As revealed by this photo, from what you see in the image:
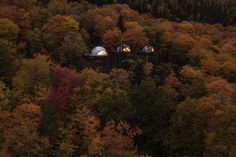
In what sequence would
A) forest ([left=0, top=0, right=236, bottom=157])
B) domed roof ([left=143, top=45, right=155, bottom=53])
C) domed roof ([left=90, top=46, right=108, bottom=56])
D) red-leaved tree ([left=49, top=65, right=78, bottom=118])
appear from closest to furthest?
1. forest ([left=0, top=0, right=236, bottom=157])
2. red-leaved tree ([left=49, top=65, right=78, bottom=118])
3. domed roof ([left=90, top=46, right=108, bottom=56])
4. domed roof ([left=143, top=45, right=155, bottom=53])

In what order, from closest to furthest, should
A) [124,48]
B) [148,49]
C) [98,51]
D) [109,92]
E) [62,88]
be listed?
[109,92], [62,88], [98,51], [124,48], [148,49]

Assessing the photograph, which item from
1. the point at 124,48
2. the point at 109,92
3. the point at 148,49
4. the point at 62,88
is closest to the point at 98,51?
the point at 124,48

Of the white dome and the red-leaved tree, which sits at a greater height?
the white dome

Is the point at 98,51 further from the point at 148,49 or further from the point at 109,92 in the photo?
the point at 109,92

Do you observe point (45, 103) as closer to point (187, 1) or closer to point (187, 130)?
point (187, 130)

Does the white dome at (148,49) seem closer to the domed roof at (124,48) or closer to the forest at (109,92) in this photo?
the forest at (109,92)

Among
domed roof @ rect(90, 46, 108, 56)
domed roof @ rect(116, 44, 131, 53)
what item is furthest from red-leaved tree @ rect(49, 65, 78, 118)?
domed roof @ rect(116, 44, 131, 53)

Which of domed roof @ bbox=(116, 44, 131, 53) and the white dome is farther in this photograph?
the white dome

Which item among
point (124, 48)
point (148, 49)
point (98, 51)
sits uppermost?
point (124, 48)

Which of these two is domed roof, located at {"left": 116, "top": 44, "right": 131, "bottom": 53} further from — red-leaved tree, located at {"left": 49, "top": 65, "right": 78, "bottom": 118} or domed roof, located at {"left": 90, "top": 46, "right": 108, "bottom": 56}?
red-leaved tree, located at {"left": 49, "top": 65, "right": 78, "bottom": 118}
